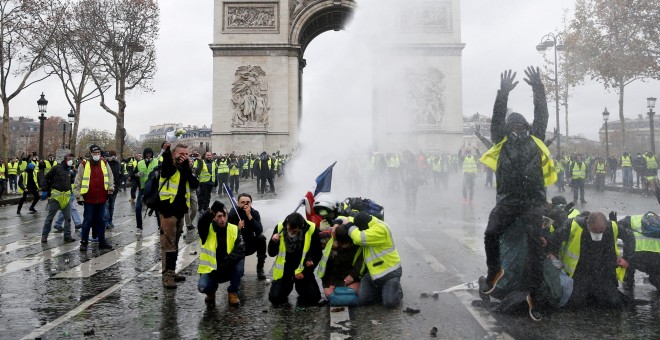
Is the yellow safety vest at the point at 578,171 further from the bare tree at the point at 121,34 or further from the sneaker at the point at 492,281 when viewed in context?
the bare tree at the point at 121,34

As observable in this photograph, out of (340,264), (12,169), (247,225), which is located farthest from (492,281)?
(12,169)

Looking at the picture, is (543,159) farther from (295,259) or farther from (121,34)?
A: (121,34)

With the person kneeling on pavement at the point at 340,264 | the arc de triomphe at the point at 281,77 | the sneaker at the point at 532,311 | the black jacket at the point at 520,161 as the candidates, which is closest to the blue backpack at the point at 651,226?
the black jacket at the point at 520,161

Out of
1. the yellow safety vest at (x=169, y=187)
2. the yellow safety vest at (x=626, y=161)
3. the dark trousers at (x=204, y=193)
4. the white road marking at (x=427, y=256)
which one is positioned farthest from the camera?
the yellow safety vest at (x=626, y=161)

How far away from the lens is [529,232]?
4953 millimetres

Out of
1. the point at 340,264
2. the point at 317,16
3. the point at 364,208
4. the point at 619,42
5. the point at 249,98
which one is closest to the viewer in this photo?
the point at 340,264

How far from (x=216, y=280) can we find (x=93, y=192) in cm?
432

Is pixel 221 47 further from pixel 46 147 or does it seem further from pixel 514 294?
pixel 46 147

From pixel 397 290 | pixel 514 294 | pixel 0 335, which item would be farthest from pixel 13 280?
pixel 514 294

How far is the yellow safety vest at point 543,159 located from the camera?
5090 millimetres

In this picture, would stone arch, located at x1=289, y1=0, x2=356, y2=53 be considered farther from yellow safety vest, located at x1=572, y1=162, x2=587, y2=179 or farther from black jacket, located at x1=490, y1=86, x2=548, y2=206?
black jacket, located at x1=490, y1=86, x2=548, y2=206

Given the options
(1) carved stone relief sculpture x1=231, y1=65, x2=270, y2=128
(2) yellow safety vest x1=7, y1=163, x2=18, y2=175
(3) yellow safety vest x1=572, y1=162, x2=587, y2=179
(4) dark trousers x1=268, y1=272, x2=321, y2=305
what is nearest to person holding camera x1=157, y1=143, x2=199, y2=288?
(4) dark trousers x1=268, y1=272, x2=321, y2=305

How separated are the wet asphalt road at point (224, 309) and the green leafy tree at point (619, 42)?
24.1 meters

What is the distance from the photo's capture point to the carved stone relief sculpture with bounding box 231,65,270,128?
31125mm
